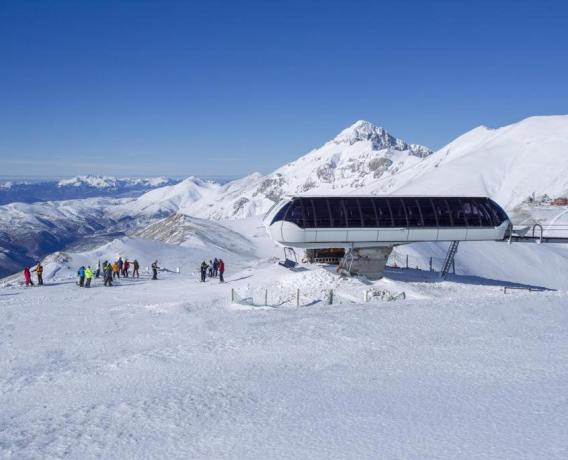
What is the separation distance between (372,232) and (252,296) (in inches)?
331

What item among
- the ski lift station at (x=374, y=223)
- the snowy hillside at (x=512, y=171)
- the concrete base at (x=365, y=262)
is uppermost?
the snowy hillside at (x=512, y=171)

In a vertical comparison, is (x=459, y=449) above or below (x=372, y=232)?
below

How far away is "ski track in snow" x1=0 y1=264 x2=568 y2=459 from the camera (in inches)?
401

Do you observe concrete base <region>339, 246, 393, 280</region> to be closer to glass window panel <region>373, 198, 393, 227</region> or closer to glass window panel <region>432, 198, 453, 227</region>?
glass window panel <region>373, 198, 393, 227</region>

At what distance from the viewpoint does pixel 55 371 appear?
15.4 metres

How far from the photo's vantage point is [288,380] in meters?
14.0

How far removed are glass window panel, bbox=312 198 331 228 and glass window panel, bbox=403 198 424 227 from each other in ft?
17.6

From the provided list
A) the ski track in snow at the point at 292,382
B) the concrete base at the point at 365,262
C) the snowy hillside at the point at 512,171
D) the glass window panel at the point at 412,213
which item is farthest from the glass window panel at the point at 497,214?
the snowy hillside at the point at 512,171

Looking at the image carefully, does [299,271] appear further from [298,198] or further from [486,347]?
[486,347]

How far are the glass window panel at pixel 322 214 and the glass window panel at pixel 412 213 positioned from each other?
5.35 meters

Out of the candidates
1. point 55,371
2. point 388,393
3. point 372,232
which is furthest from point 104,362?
point 372,232

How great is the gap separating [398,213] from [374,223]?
5.91 ft

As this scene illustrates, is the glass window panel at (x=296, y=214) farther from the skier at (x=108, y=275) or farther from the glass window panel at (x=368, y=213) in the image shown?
the skier at (x=108, y=275)

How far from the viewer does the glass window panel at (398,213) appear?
3117 cm
